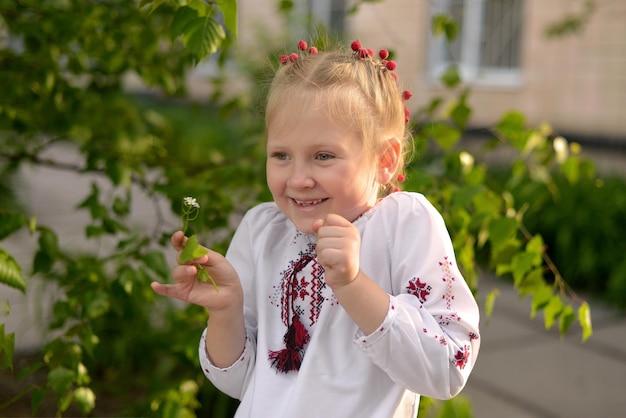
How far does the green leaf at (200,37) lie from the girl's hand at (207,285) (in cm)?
49

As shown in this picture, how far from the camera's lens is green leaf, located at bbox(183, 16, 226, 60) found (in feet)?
6.18

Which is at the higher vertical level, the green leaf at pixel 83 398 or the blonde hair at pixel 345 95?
the blonde hair at pixel 345 95

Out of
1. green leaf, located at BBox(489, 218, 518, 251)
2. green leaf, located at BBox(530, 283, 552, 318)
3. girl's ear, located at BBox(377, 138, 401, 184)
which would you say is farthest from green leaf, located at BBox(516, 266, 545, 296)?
girl's ear, located at BBox(377, 138, 401, 184)

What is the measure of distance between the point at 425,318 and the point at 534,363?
3.11m

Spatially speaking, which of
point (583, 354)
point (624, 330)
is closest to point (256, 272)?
point (583, 354)

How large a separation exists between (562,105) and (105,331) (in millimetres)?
6666

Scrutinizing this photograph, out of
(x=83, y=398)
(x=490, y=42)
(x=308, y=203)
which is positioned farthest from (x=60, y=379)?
(x=490, y=42)

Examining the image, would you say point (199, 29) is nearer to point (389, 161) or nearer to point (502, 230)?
point (389, 161)

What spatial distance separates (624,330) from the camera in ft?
16.3

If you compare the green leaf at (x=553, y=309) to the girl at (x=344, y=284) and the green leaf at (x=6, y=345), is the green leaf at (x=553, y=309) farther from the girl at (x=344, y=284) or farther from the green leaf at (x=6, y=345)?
the green leaf at (x=6, y=345)

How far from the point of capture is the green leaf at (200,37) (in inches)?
74.2

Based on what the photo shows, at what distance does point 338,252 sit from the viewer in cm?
146

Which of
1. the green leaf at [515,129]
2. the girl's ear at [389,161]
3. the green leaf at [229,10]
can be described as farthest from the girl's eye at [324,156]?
the green leaf at [515,129]

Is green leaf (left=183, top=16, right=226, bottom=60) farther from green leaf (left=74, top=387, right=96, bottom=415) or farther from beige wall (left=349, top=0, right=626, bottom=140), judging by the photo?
beige wall (left=349, top=0, right=626, bottom=140)
